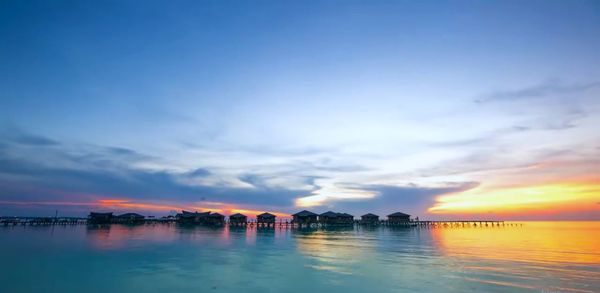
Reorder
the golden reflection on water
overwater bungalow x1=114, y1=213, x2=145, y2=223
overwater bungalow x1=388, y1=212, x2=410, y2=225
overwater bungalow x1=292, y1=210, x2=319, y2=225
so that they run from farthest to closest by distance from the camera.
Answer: overwater bungalow x1=388, y1=212, x2=410, y2=225
overwater bungalow x1=114, y1=213, x2=145, y2=223
overwater bungalow x1=292, y1=210, x2=319, y2=225
the golden reflection on water

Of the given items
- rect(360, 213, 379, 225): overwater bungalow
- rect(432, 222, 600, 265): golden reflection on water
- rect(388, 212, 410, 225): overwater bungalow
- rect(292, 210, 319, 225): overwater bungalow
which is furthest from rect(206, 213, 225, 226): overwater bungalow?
rect(432, 222, 600, 265): golden reflection on water

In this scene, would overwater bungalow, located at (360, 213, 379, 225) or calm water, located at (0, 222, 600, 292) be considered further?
overwater bungalow, located at (360, 213, 379, 225)

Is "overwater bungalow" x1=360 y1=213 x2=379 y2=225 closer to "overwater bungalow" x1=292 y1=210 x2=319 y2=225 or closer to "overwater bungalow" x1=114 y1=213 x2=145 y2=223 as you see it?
"overwater bungalow" x1=292 y1=210 x2=319 y2=225

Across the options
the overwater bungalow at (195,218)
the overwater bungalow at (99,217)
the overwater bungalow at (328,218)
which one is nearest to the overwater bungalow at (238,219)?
the overwater bungalow at (195,218)

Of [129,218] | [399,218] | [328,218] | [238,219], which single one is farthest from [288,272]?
[129,218]

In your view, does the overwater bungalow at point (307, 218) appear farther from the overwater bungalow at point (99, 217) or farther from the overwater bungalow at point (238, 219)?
the overwater bungalow at point (99, 217)

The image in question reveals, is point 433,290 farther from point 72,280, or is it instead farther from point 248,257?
point 72,280

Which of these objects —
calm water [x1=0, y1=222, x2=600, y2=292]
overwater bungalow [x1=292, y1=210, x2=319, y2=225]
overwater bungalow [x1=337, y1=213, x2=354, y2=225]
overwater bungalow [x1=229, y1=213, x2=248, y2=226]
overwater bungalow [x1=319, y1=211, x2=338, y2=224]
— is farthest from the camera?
overwater bungalow [x1=229, y1=213, x2=248, y2=226]

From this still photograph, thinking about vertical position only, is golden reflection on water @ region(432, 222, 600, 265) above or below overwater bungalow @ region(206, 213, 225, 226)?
below

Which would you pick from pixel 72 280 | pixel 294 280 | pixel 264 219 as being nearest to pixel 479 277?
pixel 294 280

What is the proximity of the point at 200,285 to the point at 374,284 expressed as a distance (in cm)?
951

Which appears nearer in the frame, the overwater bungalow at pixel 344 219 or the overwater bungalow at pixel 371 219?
the overwater bungalow at pixel 344 219

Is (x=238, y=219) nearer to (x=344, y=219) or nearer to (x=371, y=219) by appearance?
(x=344, y=219)

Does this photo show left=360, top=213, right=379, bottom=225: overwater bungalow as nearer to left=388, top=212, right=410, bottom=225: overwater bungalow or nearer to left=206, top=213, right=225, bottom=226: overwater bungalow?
left=388, top=212, right=410, bottom=225: overwater bungalow
